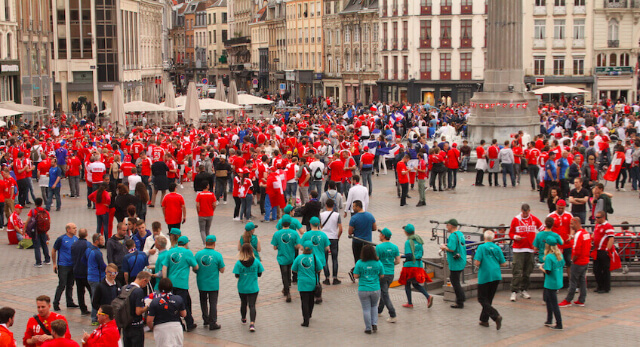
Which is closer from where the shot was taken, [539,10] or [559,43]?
[559,43]

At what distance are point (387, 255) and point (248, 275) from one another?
212 cm

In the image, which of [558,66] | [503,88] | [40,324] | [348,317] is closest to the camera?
[40,324]

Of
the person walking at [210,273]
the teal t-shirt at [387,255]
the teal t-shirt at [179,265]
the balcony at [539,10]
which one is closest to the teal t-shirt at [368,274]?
the teal t-shirt at [387,255]

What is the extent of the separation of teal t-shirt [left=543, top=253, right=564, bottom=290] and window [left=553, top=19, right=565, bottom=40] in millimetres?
64706

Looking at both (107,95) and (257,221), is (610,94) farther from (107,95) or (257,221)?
(257,221)

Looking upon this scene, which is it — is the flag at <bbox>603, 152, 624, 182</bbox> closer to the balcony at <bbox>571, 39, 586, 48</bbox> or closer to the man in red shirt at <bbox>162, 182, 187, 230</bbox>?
the man in red shirt at <bbox>162, 182, 187, 230</bbox>

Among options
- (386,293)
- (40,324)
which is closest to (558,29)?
(386,293)

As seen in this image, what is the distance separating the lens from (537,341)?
13.6 metres

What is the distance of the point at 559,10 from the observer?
249ft

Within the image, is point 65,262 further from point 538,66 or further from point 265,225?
point 538,66

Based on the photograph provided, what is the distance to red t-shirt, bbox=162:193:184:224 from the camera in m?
19.6

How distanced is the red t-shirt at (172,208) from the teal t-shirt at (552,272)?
827 cm

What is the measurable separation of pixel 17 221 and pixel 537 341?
12349 millimetres

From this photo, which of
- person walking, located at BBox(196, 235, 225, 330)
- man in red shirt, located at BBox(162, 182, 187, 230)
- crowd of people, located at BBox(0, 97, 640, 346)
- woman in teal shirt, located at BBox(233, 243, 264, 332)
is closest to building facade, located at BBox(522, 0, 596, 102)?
crowd of people, located at BBox(0, 97, 640, 346)
